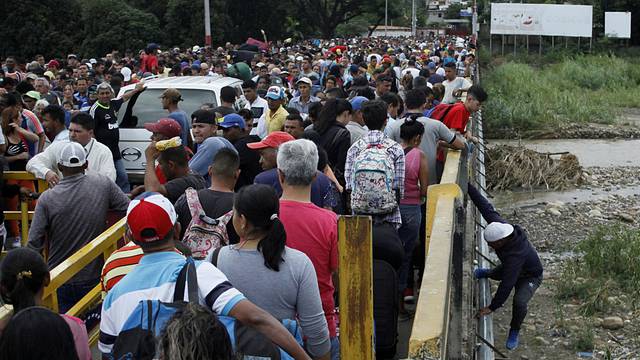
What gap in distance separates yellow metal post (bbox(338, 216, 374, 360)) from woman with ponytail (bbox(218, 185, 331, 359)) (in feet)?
0.65

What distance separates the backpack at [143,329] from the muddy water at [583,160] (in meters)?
14.8

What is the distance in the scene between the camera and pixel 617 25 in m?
52.4

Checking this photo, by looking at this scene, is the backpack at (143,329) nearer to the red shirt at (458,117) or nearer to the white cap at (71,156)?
the white cap at (71,156)

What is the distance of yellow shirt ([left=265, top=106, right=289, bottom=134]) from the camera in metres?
9.29

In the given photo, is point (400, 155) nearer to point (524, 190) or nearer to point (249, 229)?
point (249, 229)

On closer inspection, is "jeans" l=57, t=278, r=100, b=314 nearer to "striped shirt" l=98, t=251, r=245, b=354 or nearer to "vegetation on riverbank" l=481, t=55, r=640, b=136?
"striped shirt" l=98, t=251, r=245, b=354

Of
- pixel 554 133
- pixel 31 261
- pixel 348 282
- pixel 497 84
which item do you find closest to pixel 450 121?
pixel 348 282

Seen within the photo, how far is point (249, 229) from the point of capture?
3.84 m

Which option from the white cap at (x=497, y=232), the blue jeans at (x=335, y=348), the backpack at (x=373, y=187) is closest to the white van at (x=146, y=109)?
the white cap at (x=497, y=232)

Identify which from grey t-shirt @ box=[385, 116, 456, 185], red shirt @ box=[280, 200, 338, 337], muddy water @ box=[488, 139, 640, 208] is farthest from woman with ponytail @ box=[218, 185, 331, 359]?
muddy water @ box=[488, 139, 640, 208]

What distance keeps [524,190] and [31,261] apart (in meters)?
16.1

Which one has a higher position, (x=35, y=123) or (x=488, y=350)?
(x=35, y=123)

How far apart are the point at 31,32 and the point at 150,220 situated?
1549 inches

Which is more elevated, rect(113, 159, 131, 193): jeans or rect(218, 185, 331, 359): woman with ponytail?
rect(218, 185, 331, 359): woman with ponytail
